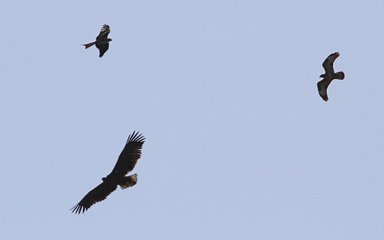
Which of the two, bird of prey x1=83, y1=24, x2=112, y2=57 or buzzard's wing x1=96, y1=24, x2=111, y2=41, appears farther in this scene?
buzzard's wing x1=96, y1=24, x2=111, y2=41

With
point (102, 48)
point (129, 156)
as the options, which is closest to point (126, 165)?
point (129, 156)

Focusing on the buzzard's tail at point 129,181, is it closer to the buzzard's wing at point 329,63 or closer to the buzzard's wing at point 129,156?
the buzzard's wing at point 129,156

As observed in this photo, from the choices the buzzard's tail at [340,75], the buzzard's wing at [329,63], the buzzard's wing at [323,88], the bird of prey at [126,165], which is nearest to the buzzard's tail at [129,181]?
the bird of prey at [126,165]

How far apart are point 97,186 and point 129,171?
1660mm

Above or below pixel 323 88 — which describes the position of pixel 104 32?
above

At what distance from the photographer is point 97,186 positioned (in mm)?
37688

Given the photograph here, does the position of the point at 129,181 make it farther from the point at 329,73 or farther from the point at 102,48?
the point at 329,73

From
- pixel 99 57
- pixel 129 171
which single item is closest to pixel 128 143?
pixel 129 171

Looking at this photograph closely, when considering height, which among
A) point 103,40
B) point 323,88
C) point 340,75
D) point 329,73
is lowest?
point 340,75

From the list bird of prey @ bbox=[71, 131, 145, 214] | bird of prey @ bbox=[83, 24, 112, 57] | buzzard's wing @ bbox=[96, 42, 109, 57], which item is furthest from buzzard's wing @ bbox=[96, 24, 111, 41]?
bird of prey @ bbox=[71, 131, 145, 214]

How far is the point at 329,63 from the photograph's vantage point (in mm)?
36969

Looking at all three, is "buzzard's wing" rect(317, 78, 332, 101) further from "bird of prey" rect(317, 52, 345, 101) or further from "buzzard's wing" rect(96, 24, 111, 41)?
"buzzard's wing" rect(96, 24, 111, 41)

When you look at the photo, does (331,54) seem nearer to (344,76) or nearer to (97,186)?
(344,76)

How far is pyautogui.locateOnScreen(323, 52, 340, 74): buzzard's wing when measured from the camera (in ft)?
121
